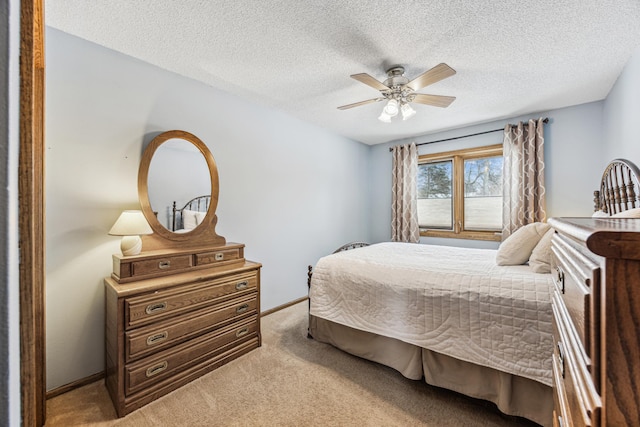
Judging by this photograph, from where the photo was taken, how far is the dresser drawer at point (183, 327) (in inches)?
69.3

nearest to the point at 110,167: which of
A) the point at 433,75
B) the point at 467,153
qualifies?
the point at 433,75

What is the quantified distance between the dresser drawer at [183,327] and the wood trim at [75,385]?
0.65 metres

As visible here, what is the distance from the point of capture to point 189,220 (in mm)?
2467

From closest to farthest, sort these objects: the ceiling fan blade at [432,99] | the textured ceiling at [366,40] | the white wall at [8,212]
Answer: the white wall at [8,212] → the textured ceiling at [366,40] → the ceiling fan blade at [432,99]

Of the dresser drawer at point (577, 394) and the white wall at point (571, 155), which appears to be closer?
the dresser drawer at point (577, 394)

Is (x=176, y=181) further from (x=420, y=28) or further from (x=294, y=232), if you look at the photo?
(x=420, y=28)

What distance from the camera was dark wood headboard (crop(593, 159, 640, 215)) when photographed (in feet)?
6.60

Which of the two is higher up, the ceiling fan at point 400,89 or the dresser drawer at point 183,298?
the ceiling fan at point 400,89

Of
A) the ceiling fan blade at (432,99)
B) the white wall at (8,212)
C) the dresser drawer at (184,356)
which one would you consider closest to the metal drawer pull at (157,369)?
the dresser drawer at (184,356)

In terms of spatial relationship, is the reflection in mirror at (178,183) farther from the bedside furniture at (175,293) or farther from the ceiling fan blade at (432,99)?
the ceiling fan blade at (432,99)

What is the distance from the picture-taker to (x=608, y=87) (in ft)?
8.95

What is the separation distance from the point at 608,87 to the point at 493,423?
11.0 feet

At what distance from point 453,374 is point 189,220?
7.96 ft

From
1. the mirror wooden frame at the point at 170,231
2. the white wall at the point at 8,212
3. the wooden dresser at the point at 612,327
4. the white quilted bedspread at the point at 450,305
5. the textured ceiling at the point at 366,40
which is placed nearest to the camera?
the white wall at the point at 8,212
